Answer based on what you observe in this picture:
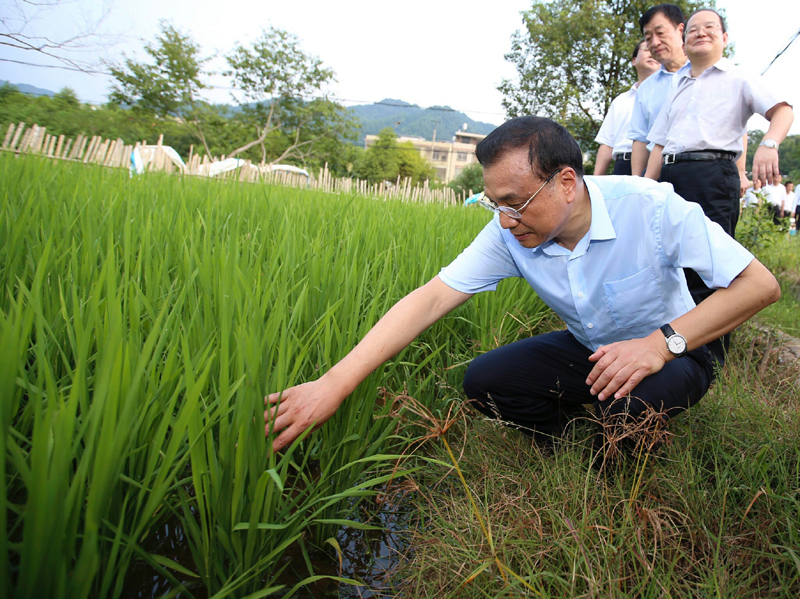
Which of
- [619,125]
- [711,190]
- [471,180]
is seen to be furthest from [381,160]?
[711,190]

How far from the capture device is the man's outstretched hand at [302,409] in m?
1.07

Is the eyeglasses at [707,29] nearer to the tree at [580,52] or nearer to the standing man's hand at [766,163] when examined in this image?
the standing man's hand at [766,163]

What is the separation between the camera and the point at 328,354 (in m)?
1.25

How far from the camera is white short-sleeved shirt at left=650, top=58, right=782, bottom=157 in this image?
8.02 feet

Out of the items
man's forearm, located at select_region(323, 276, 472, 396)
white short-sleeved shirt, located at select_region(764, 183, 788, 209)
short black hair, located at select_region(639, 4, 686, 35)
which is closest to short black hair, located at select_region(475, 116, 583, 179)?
man's forearm, located at select_region(323, 276, 472, 396)

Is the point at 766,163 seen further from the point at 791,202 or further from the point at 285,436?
the point at 791,202

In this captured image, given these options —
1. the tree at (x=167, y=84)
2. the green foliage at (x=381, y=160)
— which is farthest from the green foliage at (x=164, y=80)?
the green foliage at (x=381, y=160)

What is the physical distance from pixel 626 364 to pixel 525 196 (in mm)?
475

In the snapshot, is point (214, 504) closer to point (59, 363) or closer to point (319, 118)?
point (59, 363)

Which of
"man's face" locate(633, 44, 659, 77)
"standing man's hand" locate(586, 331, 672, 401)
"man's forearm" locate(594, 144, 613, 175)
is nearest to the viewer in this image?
"standing man's hand" locate(586, 331, 672, 401)

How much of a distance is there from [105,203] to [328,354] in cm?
180

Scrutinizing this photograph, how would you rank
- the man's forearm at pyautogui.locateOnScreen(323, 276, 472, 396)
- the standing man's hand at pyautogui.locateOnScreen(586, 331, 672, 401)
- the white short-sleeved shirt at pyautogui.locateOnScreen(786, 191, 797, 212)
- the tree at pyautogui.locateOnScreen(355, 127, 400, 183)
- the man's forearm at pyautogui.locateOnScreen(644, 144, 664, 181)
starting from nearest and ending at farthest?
the man's forearm at pyautogui.locateOnScreen(323, 276, 472, 396) < the standing man's hand at pyautogui.locateOnScreen(586, 331, 672, 401) < the man's forearm at pyautogui.locateOnScreen(644, 144, 664, 181) < the white short-sleeved shirt at pyautogui.locateOnScreen(786, 191, 797, 212) < the tree at pyautogui.locateOnScreen(355, 127, 400, 183)

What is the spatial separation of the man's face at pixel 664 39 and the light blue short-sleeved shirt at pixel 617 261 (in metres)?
1.95

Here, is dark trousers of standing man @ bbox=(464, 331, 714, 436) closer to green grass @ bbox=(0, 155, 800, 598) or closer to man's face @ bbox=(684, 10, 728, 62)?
green grass @ bbox=(0, 155, 800, 598)
